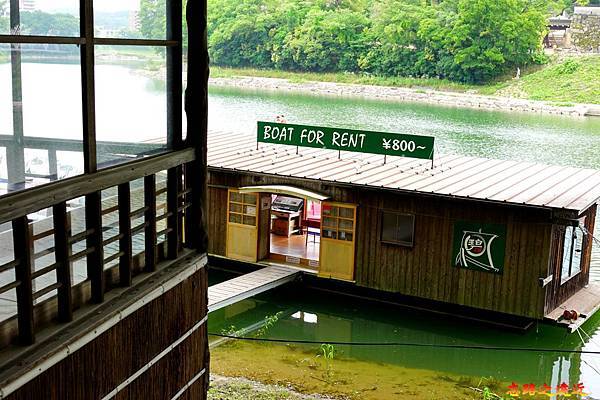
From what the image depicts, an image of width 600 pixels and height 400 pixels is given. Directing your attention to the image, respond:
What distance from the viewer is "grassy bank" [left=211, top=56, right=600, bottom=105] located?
45.7 metres

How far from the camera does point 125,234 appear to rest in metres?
5.09

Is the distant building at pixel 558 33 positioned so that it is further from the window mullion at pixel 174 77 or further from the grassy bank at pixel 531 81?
the window mullion at pixel 174 77

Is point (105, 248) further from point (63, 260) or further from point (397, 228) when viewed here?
point (397, 228)

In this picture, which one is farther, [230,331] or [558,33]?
[558,33]

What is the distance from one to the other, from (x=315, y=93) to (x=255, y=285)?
38526mm

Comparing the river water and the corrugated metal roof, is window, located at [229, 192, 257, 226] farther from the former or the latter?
the river water

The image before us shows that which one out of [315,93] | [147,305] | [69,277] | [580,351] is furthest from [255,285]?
[315,93]

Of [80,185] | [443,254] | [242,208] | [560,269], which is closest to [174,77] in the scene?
[80,185]

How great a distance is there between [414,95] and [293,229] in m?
35.1

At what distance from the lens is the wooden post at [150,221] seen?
5.36 metres

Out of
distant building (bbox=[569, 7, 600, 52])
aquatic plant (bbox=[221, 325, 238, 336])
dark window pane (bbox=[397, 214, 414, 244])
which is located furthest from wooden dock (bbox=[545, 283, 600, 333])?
distant building (bbox=[569, 7, 600, 52])

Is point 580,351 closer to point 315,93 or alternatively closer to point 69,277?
point 69,277

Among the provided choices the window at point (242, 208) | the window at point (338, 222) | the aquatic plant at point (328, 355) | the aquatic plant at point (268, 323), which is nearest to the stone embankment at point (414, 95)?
the window at point (242, 208)

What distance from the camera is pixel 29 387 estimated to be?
13.5 ft
